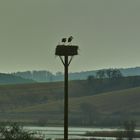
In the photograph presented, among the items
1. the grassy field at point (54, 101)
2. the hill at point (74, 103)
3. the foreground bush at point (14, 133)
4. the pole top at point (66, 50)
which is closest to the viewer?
the pole top at point (66, 50)

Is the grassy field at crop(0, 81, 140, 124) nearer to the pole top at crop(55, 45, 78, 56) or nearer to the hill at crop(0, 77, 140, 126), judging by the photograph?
the hill at crop(0, 77, 140, 126)

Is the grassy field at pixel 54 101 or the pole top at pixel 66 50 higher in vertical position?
the grassy field at pixel 54 101

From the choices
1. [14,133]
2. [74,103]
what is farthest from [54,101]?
[14,133]

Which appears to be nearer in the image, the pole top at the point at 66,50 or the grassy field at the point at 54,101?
the pole top at the point at 66,50

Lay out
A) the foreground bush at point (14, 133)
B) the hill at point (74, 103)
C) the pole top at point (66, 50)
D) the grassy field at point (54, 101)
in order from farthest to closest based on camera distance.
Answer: the grassy field at point (54, 101) → the hill at point (74, 103) → the foreground bush at point (14, 133) → the pole top at point (66, 50)

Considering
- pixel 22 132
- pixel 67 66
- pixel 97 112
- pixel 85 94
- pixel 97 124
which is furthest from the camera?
pixel 85 94

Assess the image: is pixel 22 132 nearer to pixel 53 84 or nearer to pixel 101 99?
pixel 101 99

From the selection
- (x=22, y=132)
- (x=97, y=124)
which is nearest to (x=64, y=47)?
(x=22, y=132)

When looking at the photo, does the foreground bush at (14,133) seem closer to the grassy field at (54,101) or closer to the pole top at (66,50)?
the pole top at (66,50)

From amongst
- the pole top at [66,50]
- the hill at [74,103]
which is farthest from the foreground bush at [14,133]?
the hill at [74,103]

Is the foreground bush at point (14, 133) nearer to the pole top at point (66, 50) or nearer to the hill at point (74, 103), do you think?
the pole top at point (66, 50)

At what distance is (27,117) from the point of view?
161875 millimetres

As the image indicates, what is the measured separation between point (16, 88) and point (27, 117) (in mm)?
29377

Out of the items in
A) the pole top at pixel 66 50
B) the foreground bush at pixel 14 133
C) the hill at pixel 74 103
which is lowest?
the foreground bush at pixel 14 133
